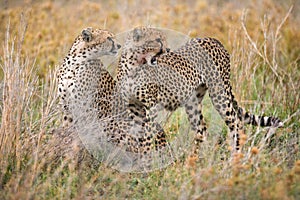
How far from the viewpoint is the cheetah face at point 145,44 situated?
4699 millimetres

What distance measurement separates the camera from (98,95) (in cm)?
491

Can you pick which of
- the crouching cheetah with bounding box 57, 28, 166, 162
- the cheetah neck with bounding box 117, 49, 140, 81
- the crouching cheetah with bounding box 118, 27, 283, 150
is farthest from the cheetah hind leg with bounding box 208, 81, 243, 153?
the cheetah neck with bounding box 117, 49, 140, 81

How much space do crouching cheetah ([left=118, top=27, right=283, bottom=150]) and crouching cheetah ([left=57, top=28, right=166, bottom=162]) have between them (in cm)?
17

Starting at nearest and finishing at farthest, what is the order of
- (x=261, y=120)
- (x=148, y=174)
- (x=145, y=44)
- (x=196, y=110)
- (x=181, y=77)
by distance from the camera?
1. (x=148, y=174)
2. (x=145, y=44)
3. (x=261, y=120)
4. (x=181, y=77)
5. (x=196, y=110)

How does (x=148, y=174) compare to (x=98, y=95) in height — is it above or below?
below

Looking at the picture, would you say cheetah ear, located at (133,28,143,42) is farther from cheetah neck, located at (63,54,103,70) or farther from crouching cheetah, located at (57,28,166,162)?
cheetah neck, located at (63,54,103,70)

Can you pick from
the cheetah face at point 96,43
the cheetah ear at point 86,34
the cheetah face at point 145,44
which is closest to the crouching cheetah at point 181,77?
the cheetah face at point 145,44

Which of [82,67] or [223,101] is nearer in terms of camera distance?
[82,67]

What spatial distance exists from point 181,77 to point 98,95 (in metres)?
0.66

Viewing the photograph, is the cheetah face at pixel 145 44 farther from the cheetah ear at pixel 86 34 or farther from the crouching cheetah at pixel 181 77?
the cheetah ear at pixel 86 34

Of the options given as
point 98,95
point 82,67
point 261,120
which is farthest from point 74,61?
point 261,120

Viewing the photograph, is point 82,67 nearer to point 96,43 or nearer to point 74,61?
point 74,61

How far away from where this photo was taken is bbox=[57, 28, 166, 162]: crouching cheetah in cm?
470

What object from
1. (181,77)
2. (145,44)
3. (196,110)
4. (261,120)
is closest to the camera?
(145,44)
